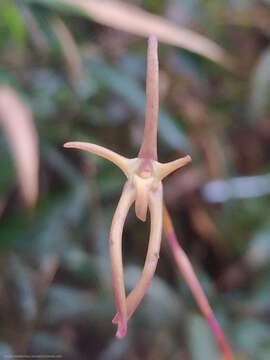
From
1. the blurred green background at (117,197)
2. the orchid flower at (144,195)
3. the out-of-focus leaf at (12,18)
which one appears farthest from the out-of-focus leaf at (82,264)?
the orchid flower at (144,195)

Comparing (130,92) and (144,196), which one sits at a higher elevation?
(130,92)

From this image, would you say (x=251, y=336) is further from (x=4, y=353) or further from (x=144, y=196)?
(x=144, y=196)

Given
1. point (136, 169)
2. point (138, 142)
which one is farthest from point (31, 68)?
point (136, 169)

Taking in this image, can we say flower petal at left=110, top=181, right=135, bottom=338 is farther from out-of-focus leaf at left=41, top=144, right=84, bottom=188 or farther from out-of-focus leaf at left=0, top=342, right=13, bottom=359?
out-of-focus leaf at left=41, top=144, right=84, bottom=188

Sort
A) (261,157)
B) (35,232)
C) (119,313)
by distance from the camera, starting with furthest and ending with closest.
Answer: (261,157) → (35,232) → (119,313)

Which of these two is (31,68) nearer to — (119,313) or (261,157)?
(261,157)

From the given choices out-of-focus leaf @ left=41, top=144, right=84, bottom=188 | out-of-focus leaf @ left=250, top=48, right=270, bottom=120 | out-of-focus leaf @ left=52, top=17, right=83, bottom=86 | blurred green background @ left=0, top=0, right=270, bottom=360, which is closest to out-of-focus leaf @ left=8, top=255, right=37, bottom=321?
blurred green background @ left=0, top=0, right=270, bottom=360

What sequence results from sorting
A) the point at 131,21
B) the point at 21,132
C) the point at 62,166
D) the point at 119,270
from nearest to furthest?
1. the point at 119,270
2. the point at 21,132
3. the point at 131,21
4. the point at 62,166

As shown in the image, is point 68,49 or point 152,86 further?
point 68,49

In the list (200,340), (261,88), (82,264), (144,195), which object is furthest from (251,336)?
(144,195)
